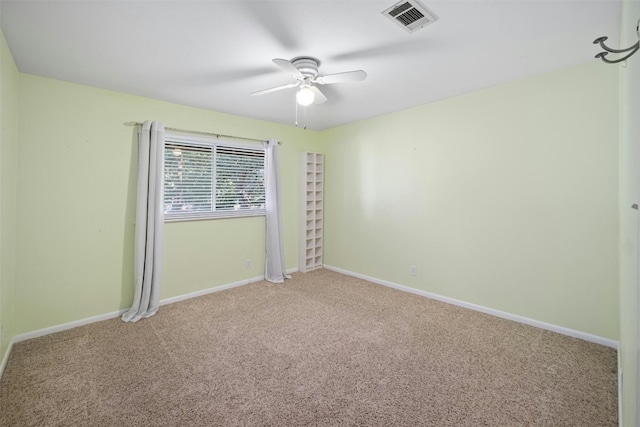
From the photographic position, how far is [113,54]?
2.23 meters

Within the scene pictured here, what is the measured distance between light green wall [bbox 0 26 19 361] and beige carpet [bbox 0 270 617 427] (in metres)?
0.40

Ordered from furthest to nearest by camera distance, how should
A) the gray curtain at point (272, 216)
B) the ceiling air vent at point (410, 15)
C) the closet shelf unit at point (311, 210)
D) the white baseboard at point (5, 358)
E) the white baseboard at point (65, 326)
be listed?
the closet shelf unit at point (311, 210) → the gray curtain at point (272, 216) → the white baseboard at point (65, 326) → the white baseboard at point (5, 358) → the ceiling air vent at point (410, 15)

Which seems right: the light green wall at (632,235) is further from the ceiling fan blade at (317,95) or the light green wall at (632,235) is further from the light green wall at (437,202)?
the ceiling fan blade at (317,95)

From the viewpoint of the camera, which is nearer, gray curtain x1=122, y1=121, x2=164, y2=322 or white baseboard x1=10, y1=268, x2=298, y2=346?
white baseboard x1=10, y1=268, x2=298, y2=346

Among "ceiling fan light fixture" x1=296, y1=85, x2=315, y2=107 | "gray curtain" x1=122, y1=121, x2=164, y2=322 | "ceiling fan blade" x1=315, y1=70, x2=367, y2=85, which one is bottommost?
"gray curtain" x1=122, y1=121, x2=164, y2=322

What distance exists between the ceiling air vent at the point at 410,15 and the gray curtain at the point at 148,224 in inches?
105

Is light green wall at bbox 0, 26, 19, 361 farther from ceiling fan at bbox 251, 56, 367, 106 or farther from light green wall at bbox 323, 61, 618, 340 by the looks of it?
light green wall at bbox 323, 61, 618, 340

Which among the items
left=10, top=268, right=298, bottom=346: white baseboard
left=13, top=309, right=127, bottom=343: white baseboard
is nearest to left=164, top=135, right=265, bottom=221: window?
left=10, top=268, right=298, bottom=346: white baseboard

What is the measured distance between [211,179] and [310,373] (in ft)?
8.98

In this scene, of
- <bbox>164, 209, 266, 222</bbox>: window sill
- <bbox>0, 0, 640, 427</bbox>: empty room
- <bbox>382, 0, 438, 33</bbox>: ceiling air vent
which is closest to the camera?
<bbox>382, 0, 438, 33</bbox>: ceiling air vent

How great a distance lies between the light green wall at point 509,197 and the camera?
2.45 m

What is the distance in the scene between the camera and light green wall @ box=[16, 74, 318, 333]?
2.60 metres

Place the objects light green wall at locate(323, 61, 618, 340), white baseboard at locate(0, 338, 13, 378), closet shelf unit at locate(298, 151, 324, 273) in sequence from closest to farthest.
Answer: white baseboard at locate(0, 338, 13, 378) → light green wall at locate(323, 61, 618, 340) → closet shelf unit at locate(298, 151, 324, 273)

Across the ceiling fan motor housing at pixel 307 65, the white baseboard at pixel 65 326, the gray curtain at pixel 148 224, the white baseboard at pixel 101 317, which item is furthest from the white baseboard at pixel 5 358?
the ceiling fan motor housing at pixel 307 65
